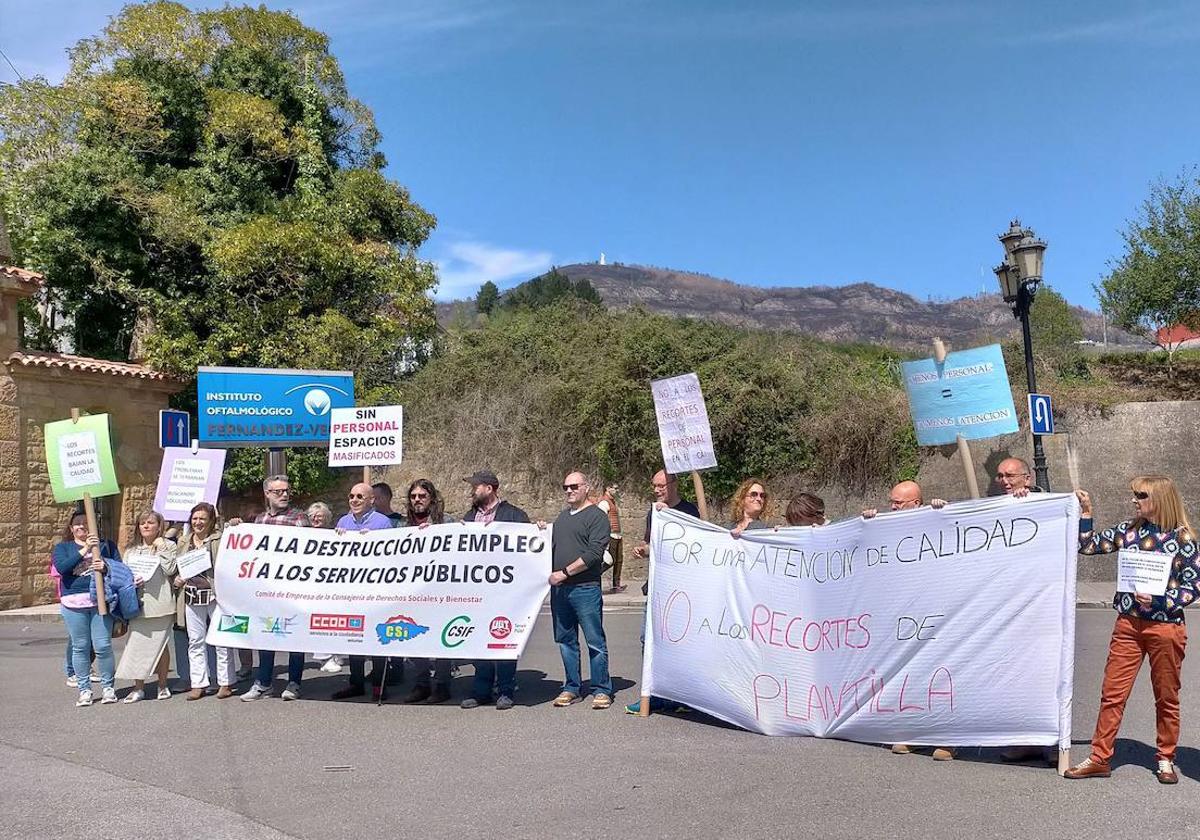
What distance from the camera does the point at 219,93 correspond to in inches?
918

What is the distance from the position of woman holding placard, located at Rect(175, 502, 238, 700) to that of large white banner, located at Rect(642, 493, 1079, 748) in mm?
3629

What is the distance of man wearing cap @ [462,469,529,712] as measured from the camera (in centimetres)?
768

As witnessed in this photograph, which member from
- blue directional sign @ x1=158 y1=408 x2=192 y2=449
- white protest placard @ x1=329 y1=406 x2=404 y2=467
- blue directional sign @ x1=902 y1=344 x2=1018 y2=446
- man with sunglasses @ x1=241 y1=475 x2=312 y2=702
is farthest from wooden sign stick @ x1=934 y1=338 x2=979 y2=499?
blue directional sign @ x1=158 y1=408 x2=192 y2=449

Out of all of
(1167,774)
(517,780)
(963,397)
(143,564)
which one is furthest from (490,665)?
(963,397)

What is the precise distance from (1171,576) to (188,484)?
9.36m

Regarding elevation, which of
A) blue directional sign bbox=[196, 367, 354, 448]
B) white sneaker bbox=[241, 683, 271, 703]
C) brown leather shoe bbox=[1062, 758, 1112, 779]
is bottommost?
white sneaker bbox=[241, 683, 271, 703]

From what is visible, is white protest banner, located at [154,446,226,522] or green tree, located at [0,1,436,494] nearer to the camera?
white protest banner, located at [154,446,226,522]

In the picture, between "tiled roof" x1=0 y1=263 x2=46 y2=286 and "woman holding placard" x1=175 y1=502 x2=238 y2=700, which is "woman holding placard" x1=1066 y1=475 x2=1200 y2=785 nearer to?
"woman holding placard" x1=175 y1=502 x2=238 y2=700

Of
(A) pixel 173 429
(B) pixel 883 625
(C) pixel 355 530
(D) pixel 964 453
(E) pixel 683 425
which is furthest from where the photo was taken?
(A) pixel 173 429

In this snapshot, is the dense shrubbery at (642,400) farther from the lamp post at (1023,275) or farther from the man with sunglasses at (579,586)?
the man with sunglasses at (579,586)

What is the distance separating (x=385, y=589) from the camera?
788 centimetres

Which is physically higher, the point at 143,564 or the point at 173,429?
the point at 173,429

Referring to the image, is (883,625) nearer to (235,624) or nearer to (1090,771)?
(1090,771)

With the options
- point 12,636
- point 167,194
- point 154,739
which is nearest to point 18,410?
point 12,636
